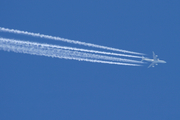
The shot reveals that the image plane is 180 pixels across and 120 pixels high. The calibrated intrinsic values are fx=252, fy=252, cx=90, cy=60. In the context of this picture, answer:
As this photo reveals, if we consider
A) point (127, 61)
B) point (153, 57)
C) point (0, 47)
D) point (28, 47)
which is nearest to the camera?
point (0, 47)

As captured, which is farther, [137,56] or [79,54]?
[137,56]

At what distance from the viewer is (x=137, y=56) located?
4134 cm

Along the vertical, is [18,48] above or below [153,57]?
below

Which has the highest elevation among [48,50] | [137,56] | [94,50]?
[137,56]

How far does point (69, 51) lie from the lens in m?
31.3

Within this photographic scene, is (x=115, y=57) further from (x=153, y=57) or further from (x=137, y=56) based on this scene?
(x=153, y=57)

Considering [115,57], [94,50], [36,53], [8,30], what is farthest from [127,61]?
[8,30]

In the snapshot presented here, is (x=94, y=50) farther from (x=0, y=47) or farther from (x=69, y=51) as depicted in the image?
(x=0, y=47)

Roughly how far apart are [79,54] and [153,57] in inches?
668

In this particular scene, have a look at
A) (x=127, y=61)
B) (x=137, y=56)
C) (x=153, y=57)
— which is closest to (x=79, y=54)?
(x=127, y=61)

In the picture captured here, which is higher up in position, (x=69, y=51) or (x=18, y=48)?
(x=69, y=51)

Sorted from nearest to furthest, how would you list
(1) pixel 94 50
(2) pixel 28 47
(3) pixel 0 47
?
(3) pixel 0 47
(2) pixel 28 47
(1) pixel 94 50

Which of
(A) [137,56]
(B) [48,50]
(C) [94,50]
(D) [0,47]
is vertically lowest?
(D) [0,47]

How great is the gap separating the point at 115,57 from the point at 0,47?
696 inches
